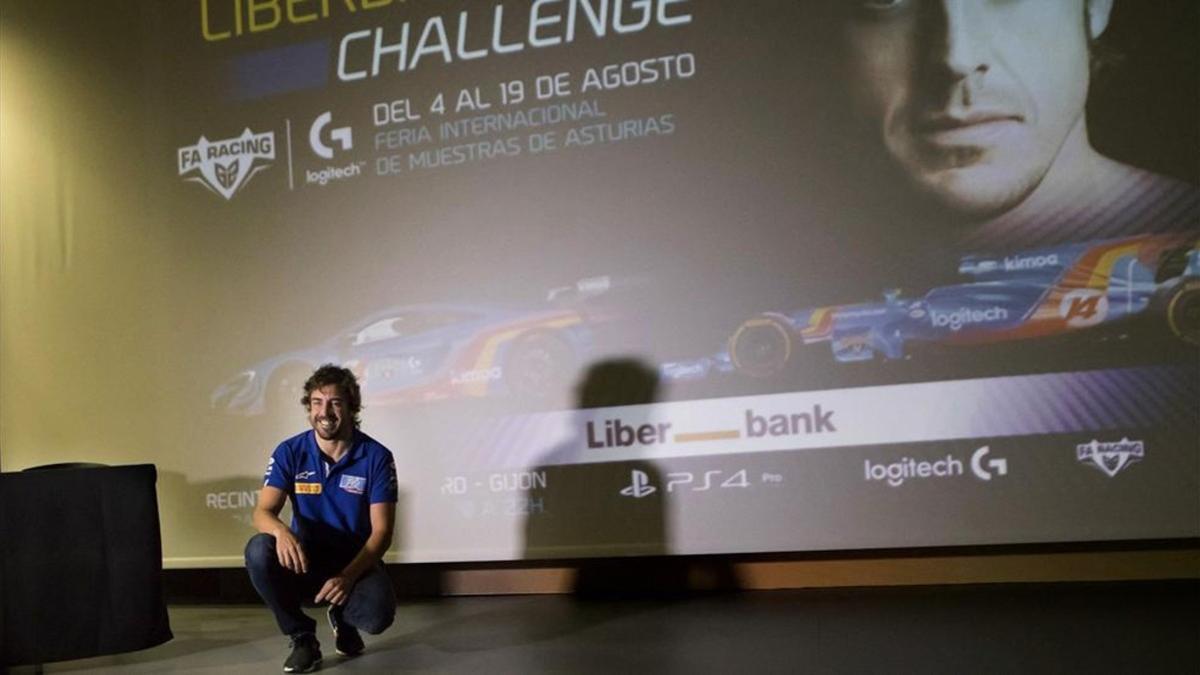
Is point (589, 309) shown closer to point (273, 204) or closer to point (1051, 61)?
point (273, 204)

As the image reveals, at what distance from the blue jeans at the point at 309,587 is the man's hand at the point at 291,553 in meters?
0.05

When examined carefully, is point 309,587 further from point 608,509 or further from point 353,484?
point 608,509

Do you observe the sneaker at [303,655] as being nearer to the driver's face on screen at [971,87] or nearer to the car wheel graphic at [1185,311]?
the driver's face on screen at [971,87]

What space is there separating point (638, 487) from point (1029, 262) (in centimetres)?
141

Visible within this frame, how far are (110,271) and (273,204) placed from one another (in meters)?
0.78

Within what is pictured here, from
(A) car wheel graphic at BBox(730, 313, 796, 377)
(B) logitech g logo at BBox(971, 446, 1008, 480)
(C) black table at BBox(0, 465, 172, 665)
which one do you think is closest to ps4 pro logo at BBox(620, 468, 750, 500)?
(A) car wheel graphic at BBox(730, 313, 796, 377)

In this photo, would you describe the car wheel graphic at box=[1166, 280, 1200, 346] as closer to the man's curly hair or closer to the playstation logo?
the playstation logo

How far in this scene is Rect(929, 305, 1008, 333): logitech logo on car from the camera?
3.48m

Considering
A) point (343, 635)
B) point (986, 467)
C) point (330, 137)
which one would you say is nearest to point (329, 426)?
point (343, 635)

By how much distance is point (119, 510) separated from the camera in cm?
309

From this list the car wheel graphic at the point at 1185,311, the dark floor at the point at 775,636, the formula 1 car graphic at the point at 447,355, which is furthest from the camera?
the formula 1 car graphic at the point at 447,355

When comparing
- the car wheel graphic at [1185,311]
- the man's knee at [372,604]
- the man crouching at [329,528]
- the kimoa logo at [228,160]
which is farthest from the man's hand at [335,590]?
the car wheel graphic at [1185,311]

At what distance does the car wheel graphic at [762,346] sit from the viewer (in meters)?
3.68

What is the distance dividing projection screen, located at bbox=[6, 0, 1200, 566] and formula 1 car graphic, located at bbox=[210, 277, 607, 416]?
0.04 feet
